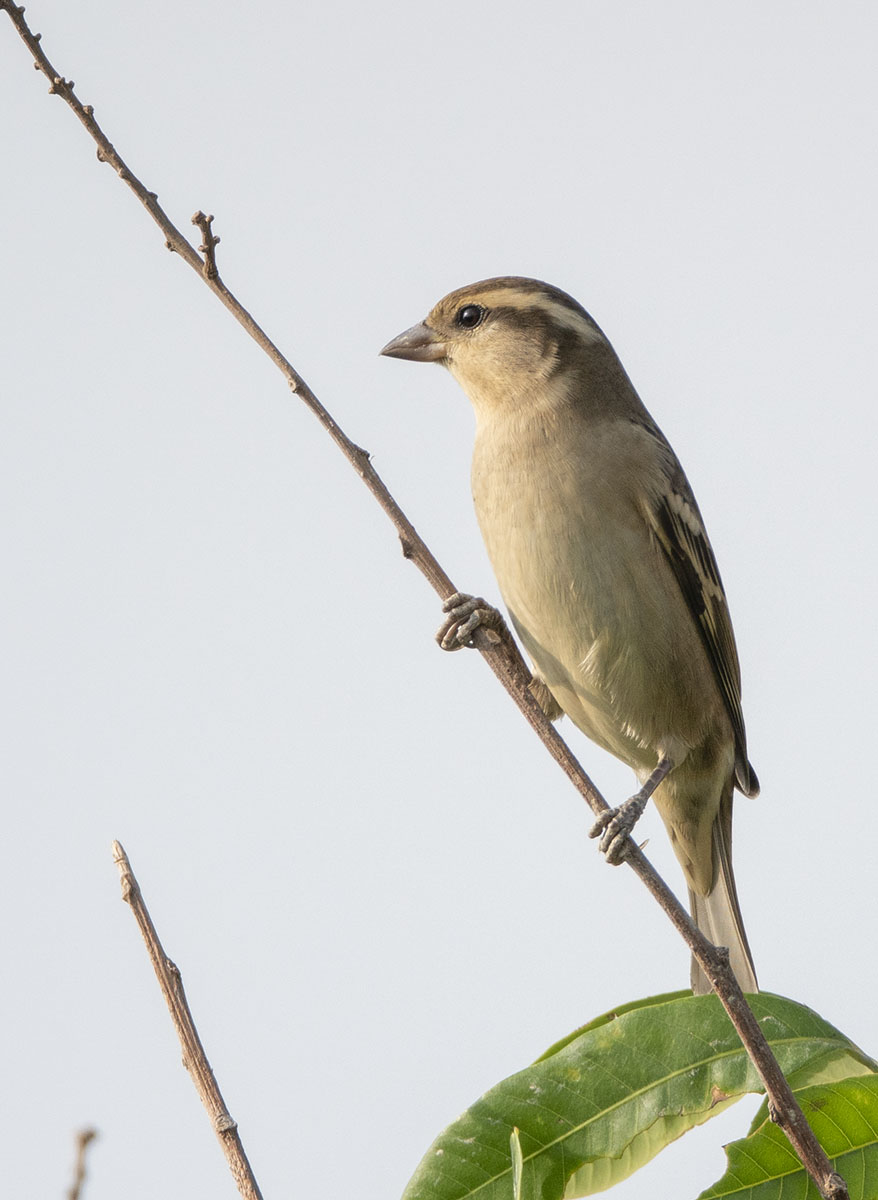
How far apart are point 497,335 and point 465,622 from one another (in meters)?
1.65

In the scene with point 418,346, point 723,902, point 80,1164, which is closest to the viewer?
point 80,1164

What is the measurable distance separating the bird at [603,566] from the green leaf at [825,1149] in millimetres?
1846

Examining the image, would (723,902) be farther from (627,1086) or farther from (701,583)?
(627,1086)

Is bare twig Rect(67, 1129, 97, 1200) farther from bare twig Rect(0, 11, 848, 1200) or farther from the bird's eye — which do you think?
the bird's eye

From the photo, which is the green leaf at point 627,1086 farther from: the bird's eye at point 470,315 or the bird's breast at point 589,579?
the bird's eye at point 470,315

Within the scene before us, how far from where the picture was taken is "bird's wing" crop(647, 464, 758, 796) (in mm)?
5578

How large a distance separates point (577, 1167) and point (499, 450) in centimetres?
310

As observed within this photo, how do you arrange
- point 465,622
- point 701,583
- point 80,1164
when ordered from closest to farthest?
point 80,1164 → point 465,622 → point 701,583

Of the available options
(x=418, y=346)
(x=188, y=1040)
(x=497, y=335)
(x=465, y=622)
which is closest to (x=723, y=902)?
(x=465, y=622)

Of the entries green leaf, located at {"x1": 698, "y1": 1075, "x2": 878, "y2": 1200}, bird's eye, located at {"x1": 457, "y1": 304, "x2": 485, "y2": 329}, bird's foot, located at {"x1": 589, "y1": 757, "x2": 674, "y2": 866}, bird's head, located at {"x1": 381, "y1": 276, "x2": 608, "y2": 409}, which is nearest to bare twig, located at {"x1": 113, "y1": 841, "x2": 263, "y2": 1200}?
green leaf, located at {"x1": 698, "y1": 1075, "x2": 878, "y2": 1200}

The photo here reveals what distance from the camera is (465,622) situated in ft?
15.8

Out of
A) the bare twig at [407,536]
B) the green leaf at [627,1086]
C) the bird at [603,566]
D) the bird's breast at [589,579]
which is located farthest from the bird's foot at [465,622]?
the green leaf at [627,1086]

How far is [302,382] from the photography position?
10.5 feet

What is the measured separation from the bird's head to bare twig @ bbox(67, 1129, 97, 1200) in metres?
3.86
